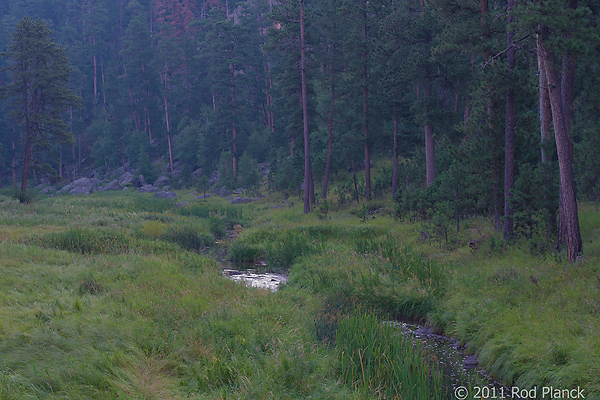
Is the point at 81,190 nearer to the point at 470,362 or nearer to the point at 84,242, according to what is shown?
the point at 84,242

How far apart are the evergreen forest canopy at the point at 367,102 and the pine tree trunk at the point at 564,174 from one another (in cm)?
4

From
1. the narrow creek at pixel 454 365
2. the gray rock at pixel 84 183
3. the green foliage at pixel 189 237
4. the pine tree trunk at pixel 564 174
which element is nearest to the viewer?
the narrow creek at pixel 454 365

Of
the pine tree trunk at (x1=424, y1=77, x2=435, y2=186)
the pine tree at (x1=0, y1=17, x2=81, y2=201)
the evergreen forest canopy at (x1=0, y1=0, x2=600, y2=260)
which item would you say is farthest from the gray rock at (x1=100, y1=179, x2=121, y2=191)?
the pine tree trunk at (x1=424, y1=77, x2=435, y2=186)

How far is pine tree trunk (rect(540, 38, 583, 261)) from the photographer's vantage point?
9555 mm

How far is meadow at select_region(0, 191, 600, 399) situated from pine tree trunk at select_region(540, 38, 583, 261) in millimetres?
482

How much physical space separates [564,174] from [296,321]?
24.0ft

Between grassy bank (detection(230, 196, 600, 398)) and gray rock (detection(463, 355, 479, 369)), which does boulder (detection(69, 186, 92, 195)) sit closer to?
grassy bank (detection(230, 196, 600, 398))

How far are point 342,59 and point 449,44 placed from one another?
1841cm

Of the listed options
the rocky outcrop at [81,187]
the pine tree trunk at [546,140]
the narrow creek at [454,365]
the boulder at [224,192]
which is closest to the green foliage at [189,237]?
the narrow creek at [454,365]

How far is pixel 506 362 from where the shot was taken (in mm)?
6992

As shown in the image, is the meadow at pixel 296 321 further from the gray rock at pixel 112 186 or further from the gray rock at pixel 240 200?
the gray rock at pixel 112 186

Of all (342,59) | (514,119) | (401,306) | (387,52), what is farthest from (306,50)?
(401,306)

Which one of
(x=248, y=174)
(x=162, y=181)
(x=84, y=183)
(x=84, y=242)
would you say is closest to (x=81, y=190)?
(x=84, y=183)

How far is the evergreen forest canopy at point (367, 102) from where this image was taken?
11750mm
